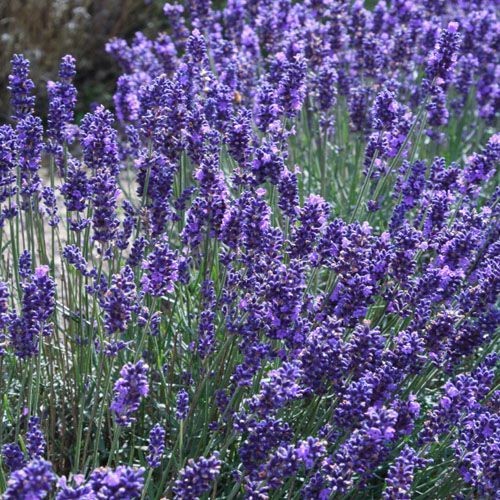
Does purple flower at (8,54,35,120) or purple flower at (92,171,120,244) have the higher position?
purple flower at (8,54,35,120)

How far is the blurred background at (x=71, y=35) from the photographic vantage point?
804 cm

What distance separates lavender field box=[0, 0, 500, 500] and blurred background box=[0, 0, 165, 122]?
4133 mm

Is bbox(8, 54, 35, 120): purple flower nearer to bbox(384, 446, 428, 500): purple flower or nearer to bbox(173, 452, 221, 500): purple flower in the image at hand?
bbox(173, 452, 221, 500): purple flower

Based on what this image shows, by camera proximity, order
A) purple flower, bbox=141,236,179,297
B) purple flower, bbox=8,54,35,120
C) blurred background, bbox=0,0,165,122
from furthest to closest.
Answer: blurred background, bbox=0,0,165,122
purple flower, bbox=8,54,35,120
purple flower, bbox=141,236,179,297

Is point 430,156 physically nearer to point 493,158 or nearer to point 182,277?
point 493,158

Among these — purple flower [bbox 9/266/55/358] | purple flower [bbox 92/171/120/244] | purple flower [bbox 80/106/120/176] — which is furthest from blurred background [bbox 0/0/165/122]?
purple flower [bbox 9/266/55/358]

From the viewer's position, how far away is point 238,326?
2805mm

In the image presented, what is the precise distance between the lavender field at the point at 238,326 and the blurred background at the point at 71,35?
13.6 feet

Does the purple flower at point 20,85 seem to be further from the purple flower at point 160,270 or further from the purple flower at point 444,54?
the purple flower at point 444,54

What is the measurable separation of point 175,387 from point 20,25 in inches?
214

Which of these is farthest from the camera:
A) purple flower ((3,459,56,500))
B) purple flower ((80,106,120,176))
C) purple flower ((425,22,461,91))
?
purple flower ((425,22,461,91))

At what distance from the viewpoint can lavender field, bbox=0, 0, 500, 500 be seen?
8.00ft

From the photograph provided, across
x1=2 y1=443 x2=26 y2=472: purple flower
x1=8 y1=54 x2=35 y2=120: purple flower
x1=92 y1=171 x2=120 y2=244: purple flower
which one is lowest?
x1=2 y1=443 x2=26 y2=472: purple flower

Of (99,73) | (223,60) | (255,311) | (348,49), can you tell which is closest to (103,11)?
(99,73)
